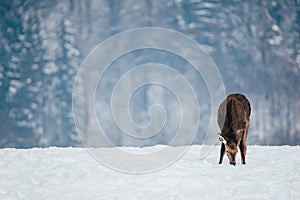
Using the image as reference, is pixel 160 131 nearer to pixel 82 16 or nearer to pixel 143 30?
pixel 143 30

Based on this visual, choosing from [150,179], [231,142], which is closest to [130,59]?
[231,142]

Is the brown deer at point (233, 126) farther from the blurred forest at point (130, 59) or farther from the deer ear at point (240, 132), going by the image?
the blurred forest at point (130, 59)

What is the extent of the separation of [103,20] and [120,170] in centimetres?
994

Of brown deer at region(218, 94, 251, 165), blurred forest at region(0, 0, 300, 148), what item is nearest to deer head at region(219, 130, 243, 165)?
brown deer at region(218, 94, 251, 165)

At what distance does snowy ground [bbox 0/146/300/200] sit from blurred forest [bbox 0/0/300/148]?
289 inches

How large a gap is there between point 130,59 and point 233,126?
8.85 m

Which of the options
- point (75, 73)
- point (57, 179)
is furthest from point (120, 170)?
point (75, 73)

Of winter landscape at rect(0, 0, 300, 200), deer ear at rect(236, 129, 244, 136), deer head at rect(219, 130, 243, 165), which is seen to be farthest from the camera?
winter landscape at rect(0, 0, 300, 200)

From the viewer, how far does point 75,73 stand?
633 inches

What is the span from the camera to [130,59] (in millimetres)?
16297

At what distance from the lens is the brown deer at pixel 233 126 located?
7914 mm

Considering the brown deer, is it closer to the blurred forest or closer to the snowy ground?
the snowy ground

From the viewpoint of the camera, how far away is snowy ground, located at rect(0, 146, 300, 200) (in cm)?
595

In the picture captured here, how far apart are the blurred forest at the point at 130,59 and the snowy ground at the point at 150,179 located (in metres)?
7.34
